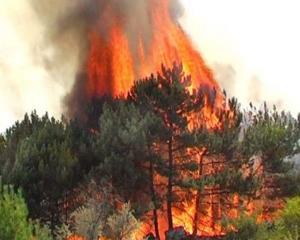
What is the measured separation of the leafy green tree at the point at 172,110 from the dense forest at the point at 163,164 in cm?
7

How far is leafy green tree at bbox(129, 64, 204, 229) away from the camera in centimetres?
4441

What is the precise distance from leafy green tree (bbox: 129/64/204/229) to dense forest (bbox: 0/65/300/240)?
7cm

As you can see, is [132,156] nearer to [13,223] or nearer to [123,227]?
[123,227]

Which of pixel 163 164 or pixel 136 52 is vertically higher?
pixel 136 52

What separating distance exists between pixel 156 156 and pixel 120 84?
669 inches

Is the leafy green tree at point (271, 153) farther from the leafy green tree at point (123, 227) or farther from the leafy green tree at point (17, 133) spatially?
the leafy green tree at point (17, 133)

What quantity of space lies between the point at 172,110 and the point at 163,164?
3654 mm

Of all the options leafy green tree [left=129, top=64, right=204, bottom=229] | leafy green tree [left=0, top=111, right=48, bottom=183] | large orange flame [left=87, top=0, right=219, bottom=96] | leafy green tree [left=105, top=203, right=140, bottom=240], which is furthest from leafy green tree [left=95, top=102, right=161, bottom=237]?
large orange flame [left=87, top=0, right=219, bottom=96]

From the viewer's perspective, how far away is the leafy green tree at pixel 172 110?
44406mm

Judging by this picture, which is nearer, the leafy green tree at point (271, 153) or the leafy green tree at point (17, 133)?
the leafy green tree at point (271, 153)

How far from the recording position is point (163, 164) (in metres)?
A: 44.2

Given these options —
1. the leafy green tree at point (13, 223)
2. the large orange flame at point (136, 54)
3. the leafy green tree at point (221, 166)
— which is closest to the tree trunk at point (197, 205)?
the leafy green tree at point (221, 166)

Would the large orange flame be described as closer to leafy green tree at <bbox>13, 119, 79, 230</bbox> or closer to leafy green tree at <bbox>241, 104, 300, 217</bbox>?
leafy green tree at <bbox>241, 104, 300, 217</bbox>

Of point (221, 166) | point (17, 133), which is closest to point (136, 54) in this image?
point (17, 133)
